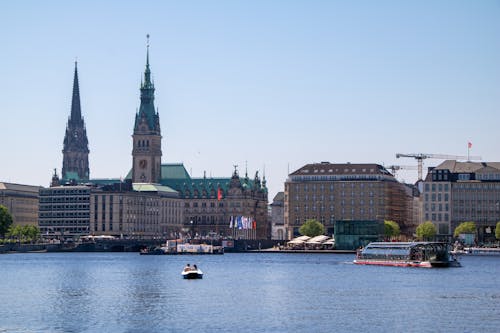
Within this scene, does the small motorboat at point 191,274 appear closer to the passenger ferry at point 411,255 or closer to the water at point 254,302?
the water at point 254,302

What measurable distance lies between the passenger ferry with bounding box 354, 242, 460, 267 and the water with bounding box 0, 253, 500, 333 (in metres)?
10.7

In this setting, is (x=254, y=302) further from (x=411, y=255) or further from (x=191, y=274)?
(x=411, y=255)

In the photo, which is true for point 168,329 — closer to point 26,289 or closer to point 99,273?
point 26,289

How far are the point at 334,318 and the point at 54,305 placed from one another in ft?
80.4

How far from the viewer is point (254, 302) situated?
102312mm

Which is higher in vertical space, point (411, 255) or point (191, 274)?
point (411, 255)

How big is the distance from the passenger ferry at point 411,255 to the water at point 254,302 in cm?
1069

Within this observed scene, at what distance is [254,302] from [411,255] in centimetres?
7307

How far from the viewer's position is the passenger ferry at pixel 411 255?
166625 mm

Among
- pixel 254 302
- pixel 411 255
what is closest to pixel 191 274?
pixel 254 302

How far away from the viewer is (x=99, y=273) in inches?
6137

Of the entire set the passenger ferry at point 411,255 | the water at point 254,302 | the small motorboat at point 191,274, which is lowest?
the water at point 254,302

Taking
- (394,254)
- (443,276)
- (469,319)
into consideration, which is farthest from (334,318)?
(394,254)

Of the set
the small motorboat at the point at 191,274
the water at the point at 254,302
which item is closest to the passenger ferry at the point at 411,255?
the water at the point at 254,302
